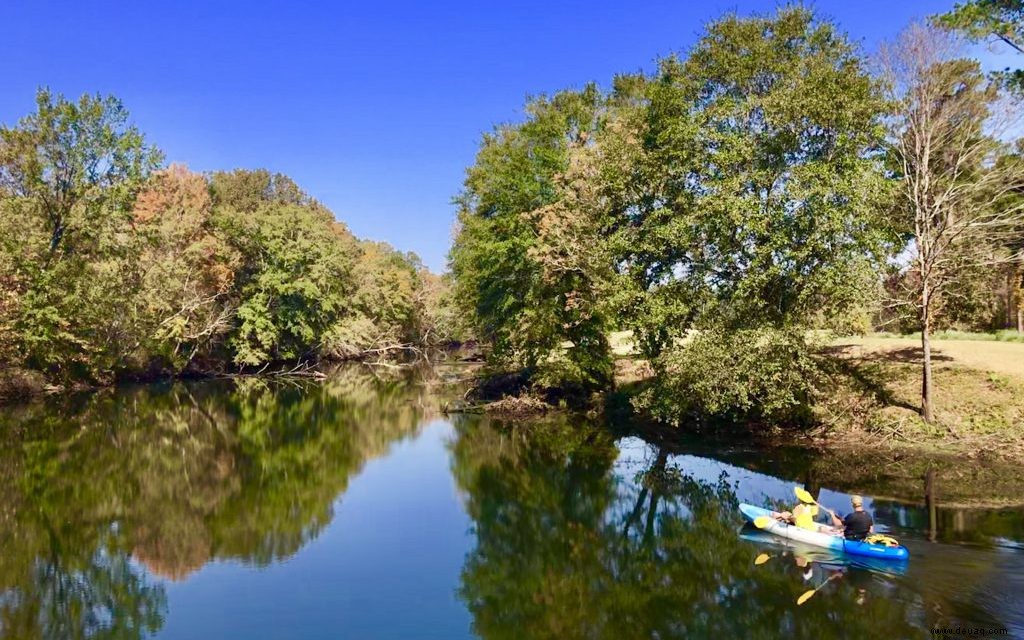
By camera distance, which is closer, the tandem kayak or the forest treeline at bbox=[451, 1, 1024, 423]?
the tandem kayak

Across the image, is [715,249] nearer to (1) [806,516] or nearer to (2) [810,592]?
(1) [806,516]

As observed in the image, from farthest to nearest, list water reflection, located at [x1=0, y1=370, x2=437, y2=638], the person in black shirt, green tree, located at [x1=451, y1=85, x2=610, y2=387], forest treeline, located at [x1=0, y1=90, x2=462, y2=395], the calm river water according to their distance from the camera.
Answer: forest treeline, located at [x1=0, y1=90, x2=462, y2=395], green tree, located at [x1=451, y1=85, x2=610, y2=387], the person in black shirt, water reflection, located at [x1=0, y1=370, x2=437, y2=638], the calm river water

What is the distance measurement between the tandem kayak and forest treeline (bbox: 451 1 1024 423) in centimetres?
725

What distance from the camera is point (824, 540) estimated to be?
620 inches

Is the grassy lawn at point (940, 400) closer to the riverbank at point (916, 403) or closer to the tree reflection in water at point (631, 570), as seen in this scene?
the riverbank at point (916, 403)

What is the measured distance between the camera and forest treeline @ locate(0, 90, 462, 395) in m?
37.9

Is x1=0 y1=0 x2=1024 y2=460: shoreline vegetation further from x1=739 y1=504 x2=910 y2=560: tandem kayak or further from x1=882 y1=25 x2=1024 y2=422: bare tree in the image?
x1=739 y1=504 x2=910 y2=560: tandem kayak

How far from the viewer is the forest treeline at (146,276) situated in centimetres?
3788

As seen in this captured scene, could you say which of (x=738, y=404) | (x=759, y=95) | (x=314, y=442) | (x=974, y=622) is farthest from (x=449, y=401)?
(x=974, y=622)

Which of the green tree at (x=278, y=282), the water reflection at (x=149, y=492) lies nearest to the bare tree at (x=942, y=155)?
the water reflection at (x=149, y=492)

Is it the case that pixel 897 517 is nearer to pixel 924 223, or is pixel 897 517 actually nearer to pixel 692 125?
pixel 924 223

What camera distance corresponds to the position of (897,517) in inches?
682

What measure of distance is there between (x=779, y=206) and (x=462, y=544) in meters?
15.3

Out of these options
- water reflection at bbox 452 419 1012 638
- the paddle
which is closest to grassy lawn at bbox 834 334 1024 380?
water reflection at bbox 452 419 1012 638
